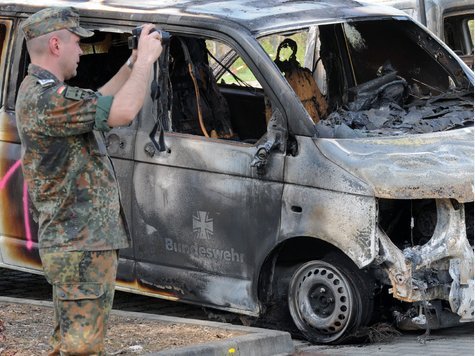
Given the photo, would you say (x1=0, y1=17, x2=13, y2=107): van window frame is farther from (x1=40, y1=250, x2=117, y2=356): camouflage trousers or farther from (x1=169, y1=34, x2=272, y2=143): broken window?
(x1=40, y1=250, x2=117, y2=356): camouflage trousers

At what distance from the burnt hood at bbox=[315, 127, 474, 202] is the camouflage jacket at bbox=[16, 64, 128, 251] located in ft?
7.01

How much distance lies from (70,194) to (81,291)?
1.38 feet

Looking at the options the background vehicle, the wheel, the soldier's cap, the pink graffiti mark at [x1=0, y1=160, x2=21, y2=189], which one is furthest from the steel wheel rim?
the background vehicle

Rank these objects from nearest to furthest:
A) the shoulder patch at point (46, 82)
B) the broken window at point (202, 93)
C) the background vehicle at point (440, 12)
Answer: the shoulder patch at point (46, 82) < the broken window at point (202, 93) < the background vehicle at point (440, 12)

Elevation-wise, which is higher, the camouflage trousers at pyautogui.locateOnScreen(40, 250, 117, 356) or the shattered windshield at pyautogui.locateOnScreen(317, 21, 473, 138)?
the shattered windshield at pyautogui.locateOnScreen(317, 21, 473, 138)

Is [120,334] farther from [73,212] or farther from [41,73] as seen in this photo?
[41,73]

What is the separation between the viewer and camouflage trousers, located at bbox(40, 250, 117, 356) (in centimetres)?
562

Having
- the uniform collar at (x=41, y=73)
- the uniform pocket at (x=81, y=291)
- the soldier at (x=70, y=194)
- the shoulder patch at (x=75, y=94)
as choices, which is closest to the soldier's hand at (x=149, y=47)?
the soldier at (x=70, y=194)

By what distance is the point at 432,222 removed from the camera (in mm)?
7754

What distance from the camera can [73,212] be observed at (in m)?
5.62

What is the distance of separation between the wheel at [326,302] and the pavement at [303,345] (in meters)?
0.10

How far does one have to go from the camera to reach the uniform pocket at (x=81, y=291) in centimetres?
562

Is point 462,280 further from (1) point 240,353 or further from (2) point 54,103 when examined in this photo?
(2) point 54,103

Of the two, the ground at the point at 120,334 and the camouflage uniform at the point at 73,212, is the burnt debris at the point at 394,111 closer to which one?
the ground at the point at 120,334
